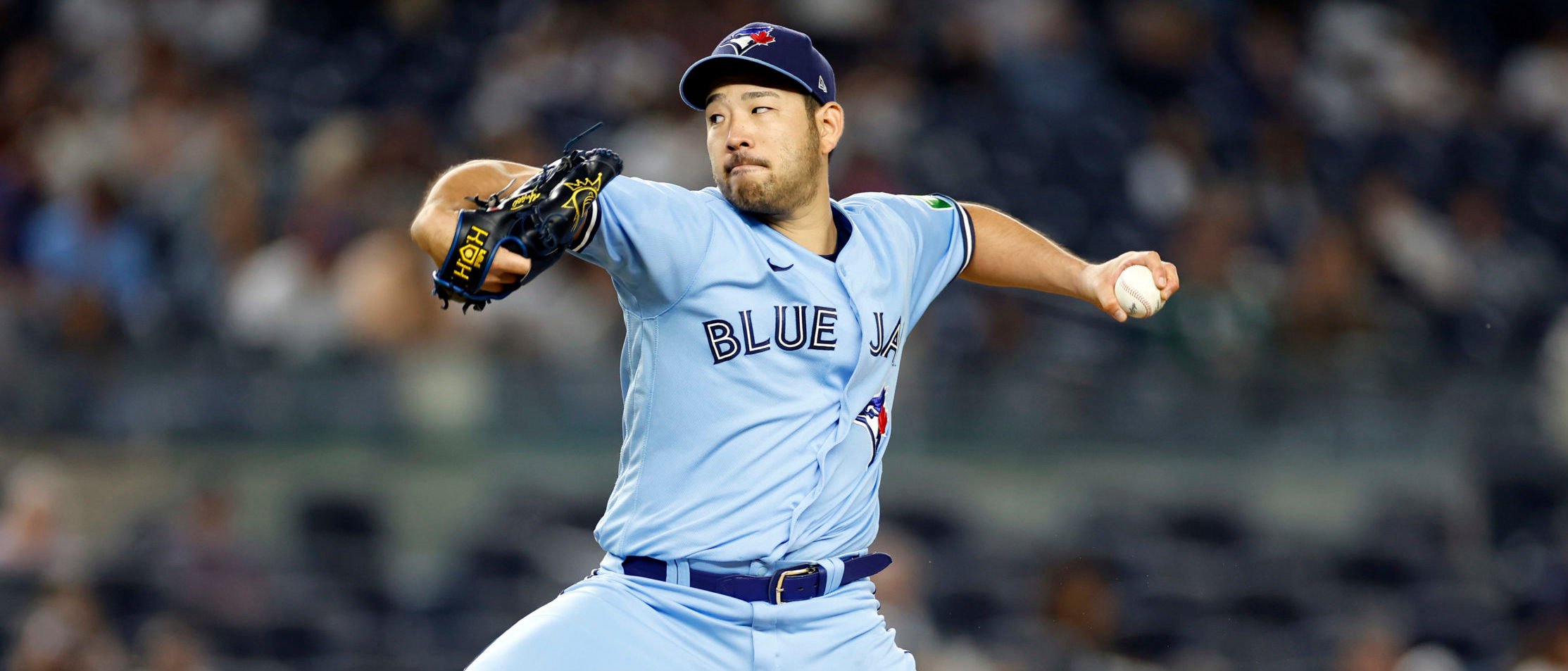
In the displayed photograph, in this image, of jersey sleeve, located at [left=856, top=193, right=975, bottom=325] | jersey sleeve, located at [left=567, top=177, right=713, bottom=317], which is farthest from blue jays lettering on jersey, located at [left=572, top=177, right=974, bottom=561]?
jersey sleeve, located at [left=856, top=193, right=975, bottom=325]

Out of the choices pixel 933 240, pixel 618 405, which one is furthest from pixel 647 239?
pixel 618 405

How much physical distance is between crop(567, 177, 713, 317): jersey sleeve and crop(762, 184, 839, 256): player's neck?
0.24 metres

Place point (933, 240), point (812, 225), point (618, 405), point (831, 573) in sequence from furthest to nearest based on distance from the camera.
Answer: point (618, 405) < point (933, 240) < point (812, 225) < point (831, 573)

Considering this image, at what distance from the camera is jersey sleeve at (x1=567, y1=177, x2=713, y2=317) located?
3.07 m

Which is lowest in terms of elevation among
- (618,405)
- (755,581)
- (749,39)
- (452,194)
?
(755,581)

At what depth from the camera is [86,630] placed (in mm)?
6723

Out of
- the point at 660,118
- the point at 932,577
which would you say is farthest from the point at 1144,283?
the point at 660,118

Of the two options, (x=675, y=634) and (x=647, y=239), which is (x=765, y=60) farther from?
(x=675, y=634)

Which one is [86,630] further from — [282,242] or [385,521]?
[282,242]

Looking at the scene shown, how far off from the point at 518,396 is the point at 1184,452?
3.09 metres

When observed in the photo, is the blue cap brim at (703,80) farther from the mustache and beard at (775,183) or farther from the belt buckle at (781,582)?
the belt buckle at (781,582)

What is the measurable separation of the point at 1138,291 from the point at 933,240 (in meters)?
Result: 0.59

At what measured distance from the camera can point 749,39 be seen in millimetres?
3379

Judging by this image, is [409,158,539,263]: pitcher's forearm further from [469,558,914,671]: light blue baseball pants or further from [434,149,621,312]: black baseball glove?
[469,558,914,671]: light blue baseball pants
